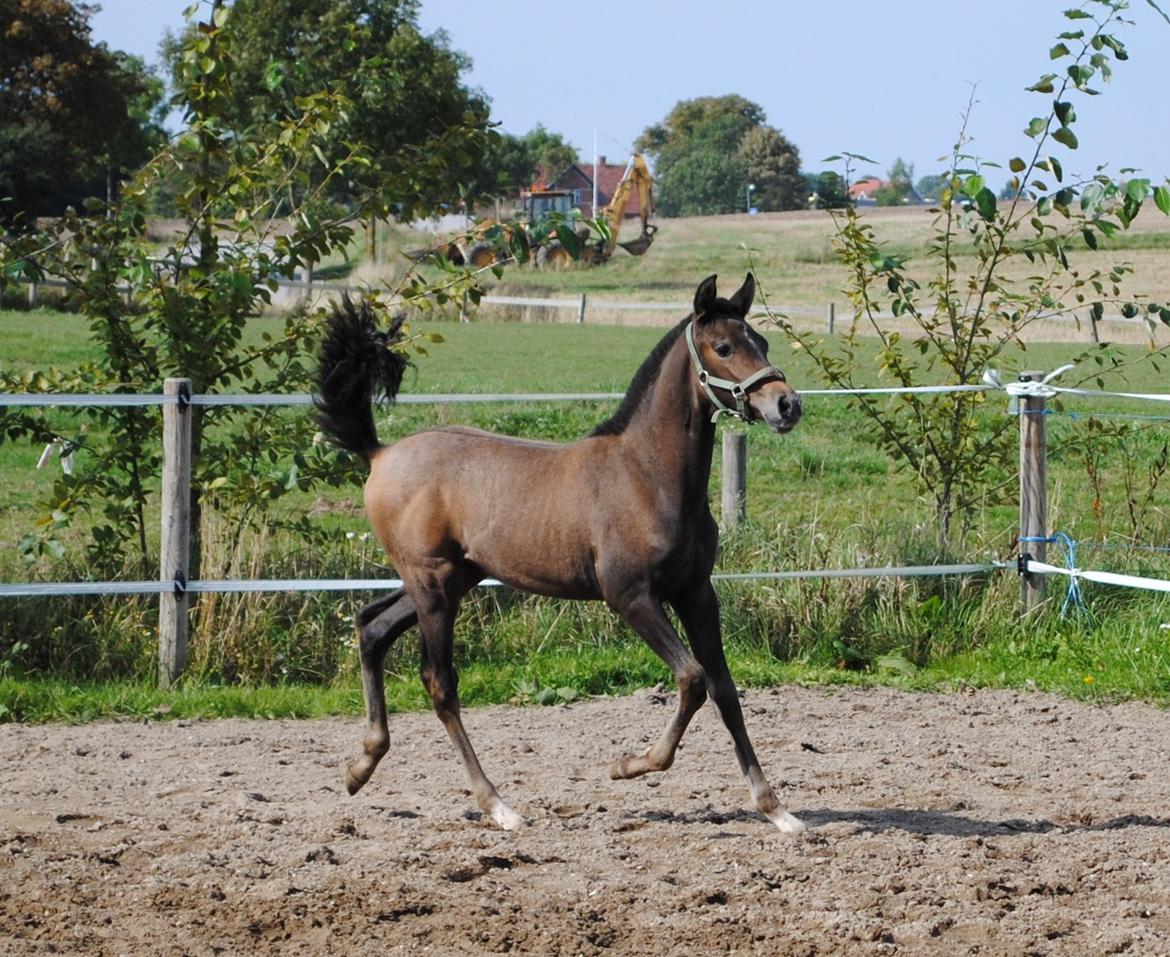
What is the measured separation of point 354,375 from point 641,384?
133cm

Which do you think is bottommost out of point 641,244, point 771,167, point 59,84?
point 641,244

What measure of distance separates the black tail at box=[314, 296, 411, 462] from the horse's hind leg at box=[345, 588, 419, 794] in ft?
2.16

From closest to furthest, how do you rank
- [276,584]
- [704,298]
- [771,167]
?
[704,298] < [276,584] < [771,167]

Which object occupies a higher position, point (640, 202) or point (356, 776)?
point (640, 202)

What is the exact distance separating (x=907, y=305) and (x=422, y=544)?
4480 mm

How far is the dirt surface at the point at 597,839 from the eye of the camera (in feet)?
14.6

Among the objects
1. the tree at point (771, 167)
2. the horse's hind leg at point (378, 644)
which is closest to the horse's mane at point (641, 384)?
the horse's hind leg at point (378, 644)

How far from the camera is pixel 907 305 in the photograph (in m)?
9.52

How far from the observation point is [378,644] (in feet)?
20.9

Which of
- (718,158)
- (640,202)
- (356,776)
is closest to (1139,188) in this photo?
(356,776)

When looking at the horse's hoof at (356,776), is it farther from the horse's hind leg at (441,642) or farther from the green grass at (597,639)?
the green grass at (597,639)

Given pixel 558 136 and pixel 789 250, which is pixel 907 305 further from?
pixel 558 136

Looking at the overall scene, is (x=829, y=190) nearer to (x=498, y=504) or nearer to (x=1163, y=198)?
(x=1163, y=198)

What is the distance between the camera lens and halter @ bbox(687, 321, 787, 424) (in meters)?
5.32
